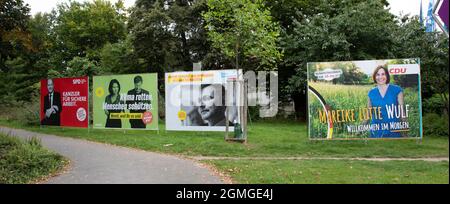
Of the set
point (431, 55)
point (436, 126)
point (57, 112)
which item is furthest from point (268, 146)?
point (57, 112)

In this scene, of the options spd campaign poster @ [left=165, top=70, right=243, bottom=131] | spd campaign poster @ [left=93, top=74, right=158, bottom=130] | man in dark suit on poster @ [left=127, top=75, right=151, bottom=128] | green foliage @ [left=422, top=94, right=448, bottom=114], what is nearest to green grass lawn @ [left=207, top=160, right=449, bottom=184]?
spd campaign poster @ [left=165, top=70, right=243, bottom=131]

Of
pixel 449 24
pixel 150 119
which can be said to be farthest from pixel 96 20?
pixel 449 24

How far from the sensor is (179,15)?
31.2 meters

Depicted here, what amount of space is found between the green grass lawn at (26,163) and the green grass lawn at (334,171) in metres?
4.04

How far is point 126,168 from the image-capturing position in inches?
393

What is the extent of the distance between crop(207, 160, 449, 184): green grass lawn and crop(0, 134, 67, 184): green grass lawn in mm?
4036

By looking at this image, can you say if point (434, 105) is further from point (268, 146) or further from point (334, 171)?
point (334, 171)

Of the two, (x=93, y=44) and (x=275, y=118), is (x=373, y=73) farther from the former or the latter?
(x=93, y=44)

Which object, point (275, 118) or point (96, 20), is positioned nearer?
point (275, 118)

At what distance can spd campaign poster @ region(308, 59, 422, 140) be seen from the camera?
46.4 ft

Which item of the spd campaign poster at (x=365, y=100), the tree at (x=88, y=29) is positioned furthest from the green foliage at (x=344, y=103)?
the tree at (x=88, y=29)

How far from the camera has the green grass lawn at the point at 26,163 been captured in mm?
9094

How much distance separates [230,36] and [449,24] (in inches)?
462

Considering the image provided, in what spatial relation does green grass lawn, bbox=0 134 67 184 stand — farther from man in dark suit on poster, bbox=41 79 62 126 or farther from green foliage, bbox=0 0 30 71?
man in dark suit on poster, bbox=41 79 62 126
